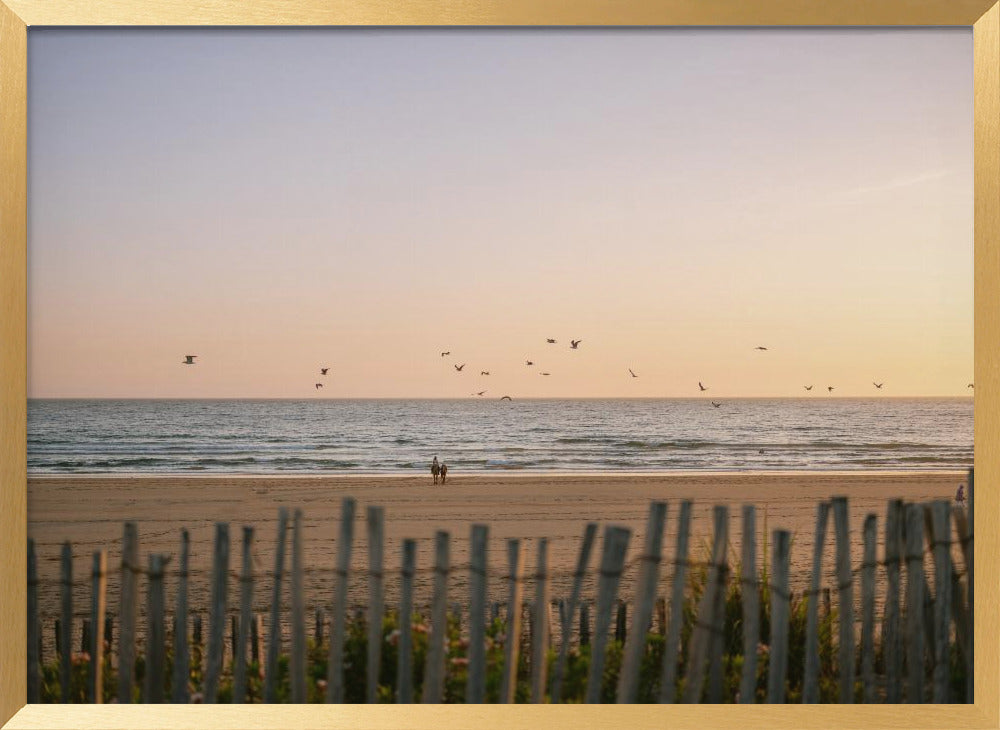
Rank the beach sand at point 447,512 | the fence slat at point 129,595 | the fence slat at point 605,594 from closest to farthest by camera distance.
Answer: the fence slat at point 605,594, the fence slat at point 129,595, the beach sand at point 447,512

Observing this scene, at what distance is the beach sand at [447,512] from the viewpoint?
379 centimetres

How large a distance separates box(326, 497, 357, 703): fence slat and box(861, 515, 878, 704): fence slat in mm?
1303

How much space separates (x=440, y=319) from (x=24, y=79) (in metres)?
1.94

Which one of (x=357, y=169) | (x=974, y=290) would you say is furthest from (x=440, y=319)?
(x=974, y=290)

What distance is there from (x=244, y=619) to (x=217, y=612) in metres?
0.07

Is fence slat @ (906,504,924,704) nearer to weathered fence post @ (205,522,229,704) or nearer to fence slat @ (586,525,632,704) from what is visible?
fence slat @ (586,525,632,704)

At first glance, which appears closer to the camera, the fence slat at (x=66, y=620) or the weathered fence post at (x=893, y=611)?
the fence slat at (x=66, y=620)

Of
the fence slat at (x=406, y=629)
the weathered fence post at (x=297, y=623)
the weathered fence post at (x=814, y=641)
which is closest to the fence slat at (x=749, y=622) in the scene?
the weathered fence post at (x=814, y=641)

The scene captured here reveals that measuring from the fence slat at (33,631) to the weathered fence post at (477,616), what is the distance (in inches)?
44.7

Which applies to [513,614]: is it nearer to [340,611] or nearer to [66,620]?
[340,611]

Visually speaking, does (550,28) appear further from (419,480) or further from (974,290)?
(419,480)

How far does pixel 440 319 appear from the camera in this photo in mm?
3625

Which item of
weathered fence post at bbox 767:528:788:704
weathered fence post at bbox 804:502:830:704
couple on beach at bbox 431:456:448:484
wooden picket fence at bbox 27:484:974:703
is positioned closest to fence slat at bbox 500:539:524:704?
wooden picket fence at bbox 27:484:974:703

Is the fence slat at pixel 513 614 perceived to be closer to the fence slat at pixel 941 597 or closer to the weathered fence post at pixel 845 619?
the weathered fence post at pixel 845 619
